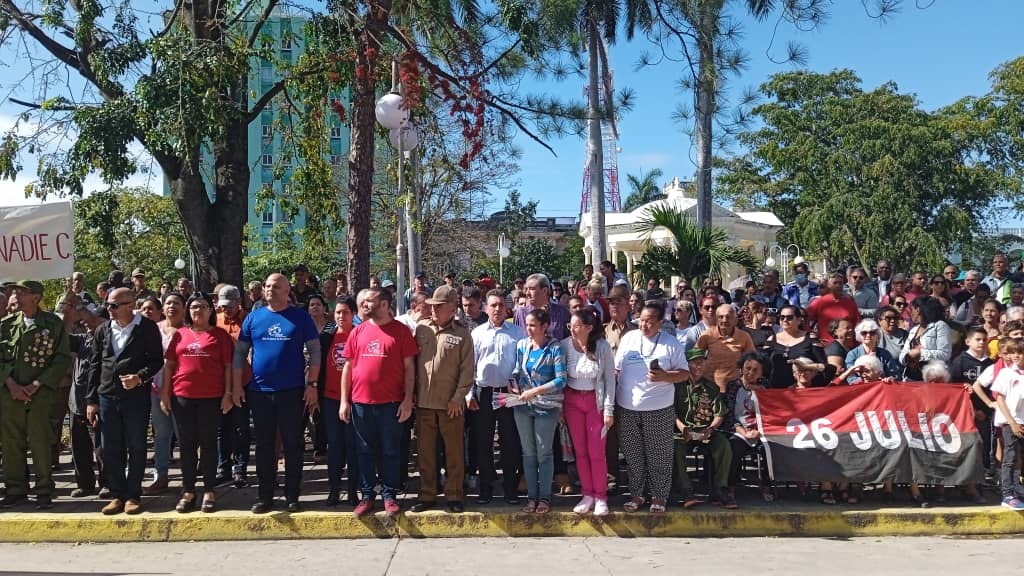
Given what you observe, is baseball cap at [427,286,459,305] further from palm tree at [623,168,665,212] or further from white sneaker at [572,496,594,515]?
palm tree at [623,168,665,212]

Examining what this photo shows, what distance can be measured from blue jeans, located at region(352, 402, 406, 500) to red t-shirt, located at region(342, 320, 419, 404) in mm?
109

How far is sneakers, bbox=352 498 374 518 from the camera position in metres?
6.77

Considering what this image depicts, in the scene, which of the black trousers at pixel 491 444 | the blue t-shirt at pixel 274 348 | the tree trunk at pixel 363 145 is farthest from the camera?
the tree trunk at pixel 363 145

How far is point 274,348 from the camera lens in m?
6.87

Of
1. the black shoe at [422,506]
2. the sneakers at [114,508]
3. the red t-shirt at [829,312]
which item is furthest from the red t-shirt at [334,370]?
the red t-shirt at [829,312]

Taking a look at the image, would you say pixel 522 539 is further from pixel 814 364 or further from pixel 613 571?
pixel 814 364

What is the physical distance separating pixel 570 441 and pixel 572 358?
1014 millimetres

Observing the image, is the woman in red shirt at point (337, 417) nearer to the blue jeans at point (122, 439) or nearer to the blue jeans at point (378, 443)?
the blue jeans at point (378, 443)

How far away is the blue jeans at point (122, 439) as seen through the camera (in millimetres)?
7000

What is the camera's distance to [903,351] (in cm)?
879

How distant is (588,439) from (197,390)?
3.40m

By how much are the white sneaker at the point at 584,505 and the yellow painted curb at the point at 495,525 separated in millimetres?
63

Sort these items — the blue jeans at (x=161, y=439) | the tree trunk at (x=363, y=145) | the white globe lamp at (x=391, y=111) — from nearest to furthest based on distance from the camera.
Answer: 1. the blue jeans at (x=161, y=439)
2. the white globe lamp at (x=391, y=111)
3. the tree trunk at (x=363, y=145)

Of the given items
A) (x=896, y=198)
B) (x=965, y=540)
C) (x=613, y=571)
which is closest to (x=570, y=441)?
(x=613, y=571)
